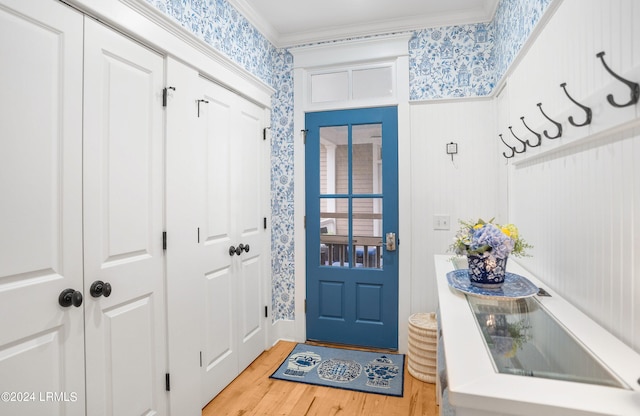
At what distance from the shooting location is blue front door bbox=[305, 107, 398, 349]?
9.37ft

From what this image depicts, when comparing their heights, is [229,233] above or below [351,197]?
below

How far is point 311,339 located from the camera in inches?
121

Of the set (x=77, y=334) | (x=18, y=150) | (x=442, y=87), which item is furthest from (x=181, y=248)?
(x=442, y=87)

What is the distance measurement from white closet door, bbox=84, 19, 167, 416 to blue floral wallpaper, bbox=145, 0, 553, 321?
44 cm

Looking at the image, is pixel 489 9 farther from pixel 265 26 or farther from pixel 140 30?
pixel 140 30

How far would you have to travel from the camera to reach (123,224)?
156 cm

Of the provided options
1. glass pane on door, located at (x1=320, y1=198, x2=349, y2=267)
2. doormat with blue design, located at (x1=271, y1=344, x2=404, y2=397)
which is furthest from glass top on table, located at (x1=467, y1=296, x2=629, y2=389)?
glass pane on door, located at (x1=320, y1=198, x2=349, y2=267)

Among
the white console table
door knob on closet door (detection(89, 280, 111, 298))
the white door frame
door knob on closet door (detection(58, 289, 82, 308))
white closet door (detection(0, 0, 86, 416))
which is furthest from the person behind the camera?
the white door frame

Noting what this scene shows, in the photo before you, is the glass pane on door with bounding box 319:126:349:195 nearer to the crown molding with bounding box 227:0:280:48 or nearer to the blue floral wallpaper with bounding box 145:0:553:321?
the blue floral wallpaper with bounding box 145:0:553:321

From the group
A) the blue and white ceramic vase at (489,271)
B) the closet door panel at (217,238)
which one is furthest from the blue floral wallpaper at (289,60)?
the blue and white ceramic vase at (489,271)

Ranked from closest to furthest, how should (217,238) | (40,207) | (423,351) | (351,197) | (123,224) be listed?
1. (40,207)
2. (123,224)
3. (217,238)
4. (423,351)
5. (351,197)

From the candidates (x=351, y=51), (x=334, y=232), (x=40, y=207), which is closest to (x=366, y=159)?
(x=334, y=232)

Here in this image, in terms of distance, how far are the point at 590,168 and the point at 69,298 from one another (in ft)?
6.20

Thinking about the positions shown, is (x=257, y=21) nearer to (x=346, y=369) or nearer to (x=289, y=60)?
(x=289, y=60)
